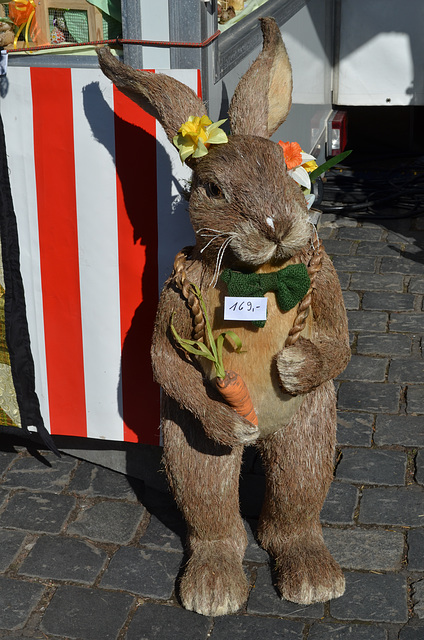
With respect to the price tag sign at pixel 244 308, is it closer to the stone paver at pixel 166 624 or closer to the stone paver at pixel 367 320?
the stone paver at pixel 166 624

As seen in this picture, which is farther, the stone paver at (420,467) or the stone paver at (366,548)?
the stone paver at (420,467)

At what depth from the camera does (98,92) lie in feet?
10.1

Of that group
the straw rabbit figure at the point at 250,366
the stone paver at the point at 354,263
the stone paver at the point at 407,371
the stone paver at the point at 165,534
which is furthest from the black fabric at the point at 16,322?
the stone paver at the point at 354,263

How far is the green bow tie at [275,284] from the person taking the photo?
2.53 metres

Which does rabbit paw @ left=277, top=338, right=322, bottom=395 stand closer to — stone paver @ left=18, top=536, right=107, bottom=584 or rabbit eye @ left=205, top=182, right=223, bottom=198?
rabbit eye @ left=205, top=182, right=223, bottom=198

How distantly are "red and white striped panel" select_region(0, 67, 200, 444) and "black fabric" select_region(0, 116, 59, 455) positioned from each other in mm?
46

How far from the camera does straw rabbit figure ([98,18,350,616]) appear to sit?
247cm

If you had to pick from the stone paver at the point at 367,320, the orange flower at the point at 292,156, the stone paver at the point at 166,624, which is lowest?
the stone paver at the point at 166,624

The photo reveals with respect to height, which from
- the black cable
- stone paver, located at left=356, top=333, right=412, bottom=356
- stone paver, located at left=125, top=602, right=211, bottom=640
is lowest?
stone paver, located at left=125, top=602, right=211, bottom=640

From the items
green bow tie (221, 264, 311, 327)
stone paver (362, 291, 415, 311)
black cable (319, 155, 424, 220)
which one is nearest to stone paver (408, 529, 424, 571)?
green bow tie (221, 264, 311, 327)

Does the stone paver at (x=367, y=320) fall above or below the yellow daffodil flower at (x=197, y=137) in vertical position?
below

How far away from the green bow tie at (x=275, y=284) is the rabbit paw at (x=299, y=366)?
14cm

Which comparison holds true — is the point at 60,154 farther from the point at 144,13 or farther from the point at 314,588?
the point at 314,588

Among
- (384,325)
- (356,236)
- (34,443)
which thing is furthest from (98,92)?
(356,236)
